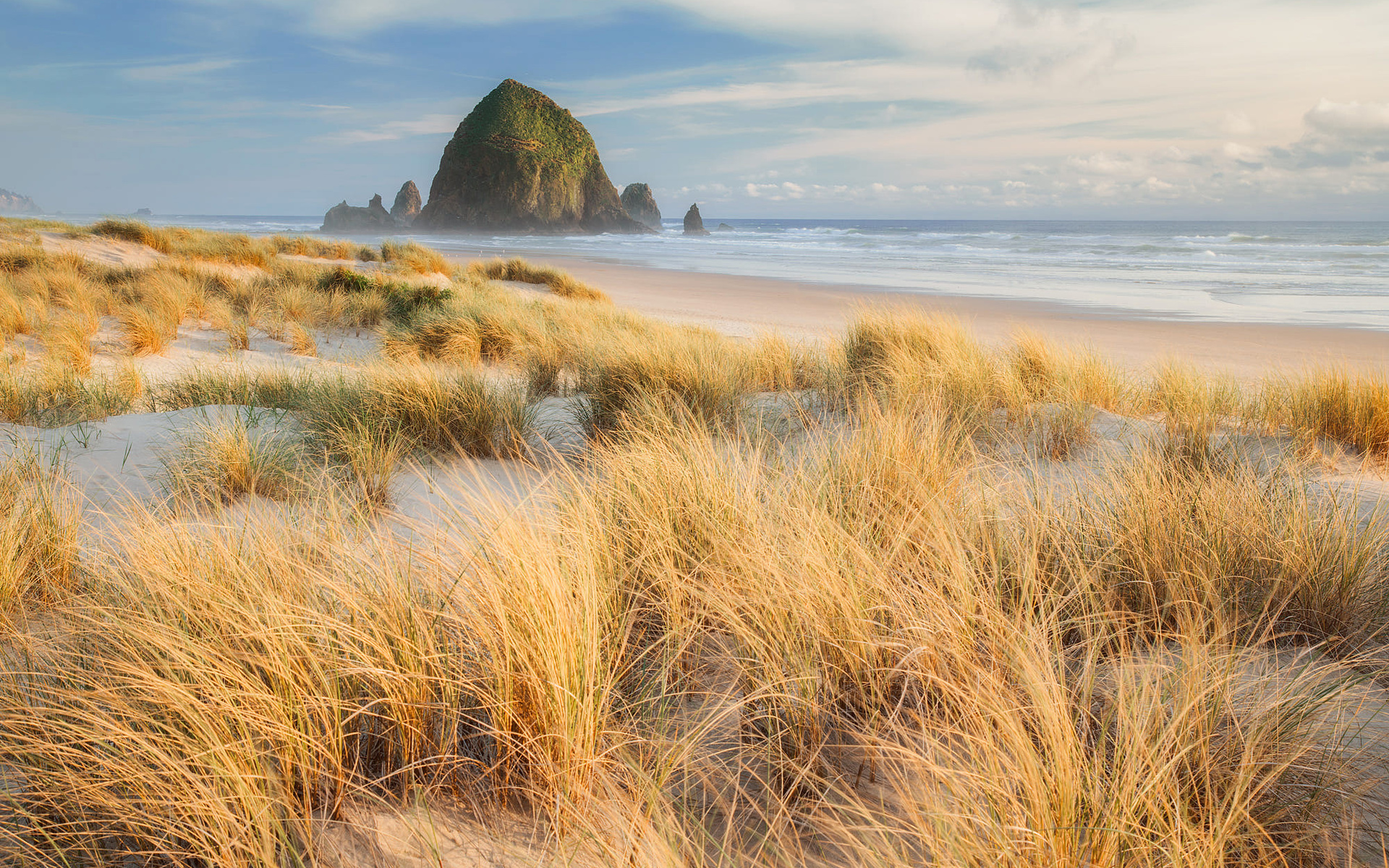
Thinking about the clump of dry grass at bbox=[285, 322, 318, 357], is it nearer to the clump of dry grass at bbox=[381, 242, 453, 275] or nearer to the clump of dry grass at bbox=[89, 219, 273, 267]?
the clump of dry grass at bbox=[381, 242, 453, 275]

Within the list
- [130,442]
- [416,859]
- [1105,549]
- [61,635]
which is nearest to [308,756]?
[416,859]

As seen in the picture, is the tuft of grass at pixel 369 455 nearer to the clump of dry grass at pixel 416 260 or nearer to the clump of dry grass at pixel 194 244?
the clump of dry grass at pixel 416 260

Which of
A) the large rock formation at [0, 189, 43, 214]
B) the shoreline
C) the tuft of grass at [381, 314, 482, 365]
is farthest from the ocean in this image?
the large rock formation at [0, 189, 43, 214]

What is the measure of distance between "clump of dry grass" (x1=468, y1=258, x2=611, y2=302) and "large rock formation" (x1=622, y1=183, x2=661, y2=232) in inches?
3284

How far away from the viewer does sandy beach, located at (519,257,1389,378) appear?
331 inches

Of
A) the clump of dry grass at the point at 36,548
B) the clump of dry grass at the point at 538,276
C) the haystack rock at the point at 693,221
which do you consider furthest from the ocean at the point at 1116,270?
the haystack rock at the point at 693,221

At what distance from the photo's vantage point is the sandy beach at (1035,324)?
8.41 m

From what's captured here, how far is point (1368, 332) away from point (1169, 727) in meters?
13.0

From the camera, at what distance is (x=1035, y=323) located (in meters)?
11.6

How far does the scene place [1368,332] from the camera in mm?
10320

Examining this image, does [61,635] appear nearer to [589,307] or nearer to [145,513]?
[145,513]

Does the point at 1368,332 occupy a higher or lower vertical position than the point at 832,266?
lower

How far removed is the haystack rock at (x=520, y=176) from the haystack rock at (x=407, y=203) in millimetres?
17142

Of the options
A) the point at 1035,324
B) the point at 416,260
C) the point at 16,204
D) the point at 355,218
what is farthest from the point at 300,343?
the point at 16,204
